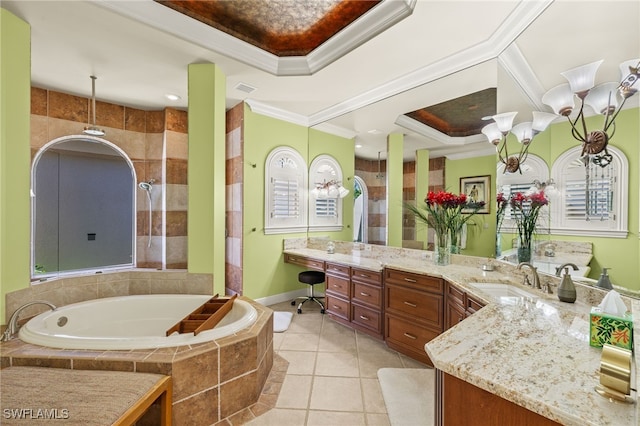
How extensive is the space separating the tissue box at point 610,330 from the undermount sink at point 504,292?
0.59m

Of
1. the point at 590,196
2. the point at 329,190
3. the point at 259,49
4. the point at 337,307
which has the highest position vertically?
the point at 259,49

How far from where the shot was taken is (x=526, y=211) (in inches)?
76.7

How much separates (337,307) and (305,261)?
2.52 feet

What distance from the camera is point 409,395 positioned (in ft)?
6.40

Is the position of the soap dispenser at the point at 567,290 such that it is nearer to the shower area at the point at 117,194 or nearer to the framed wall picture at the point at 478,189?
the framed wall picture at the point at 478,189

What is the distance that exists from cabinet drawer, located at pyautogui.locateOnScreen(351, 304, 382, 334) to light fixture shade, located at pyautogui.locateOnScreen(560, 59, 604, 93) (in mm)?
2285

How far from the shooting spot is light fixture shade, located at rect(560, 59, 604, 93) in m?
1.36

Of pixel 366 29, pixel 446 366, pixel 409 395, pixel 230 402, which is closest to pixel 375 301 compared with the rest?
pixel 409 395

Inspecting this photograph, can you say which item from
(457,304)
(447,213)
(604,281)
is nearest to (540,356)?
(604,281)

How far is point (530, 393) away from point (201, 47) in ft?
9.71

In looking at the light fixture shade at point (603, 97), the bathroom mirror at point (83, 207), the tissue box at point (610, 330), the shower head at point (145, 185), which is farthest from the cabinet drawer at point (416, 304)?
the bathroom mirror at point (83, 207)

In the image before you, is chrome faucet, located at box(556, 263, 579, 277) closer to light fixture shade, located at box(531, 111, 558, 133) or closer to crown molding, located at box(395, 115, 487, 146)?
light fixture shade, located at box(531, 111, 558, 133)

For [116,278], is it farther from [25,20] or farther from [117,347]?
→ [25,20]

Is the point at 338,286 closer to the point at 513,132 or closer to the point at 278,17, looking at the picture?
the point at 513,132
